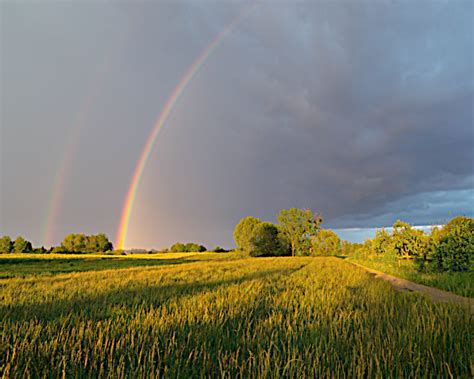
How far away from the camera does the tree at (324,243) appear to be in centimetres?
6650

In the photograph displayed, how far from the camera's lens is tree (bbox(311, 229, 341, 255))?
218 ft

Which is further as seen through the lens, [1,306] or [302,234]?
[302,234]

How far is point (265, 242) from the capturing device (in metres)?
65.7

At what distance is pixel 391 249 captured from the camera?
19641 millimetres

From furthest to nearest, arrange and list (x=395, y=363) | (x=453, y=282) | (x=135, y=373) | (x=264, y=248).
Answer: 1. (x=264, y=248)
2. (x=453, y=282)
3. (x=395, y=363)
4. (x=135, y=373)

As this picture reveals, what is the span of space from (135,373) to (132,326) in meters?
1.51

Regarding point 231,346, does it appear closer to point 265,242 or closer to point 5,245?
point 265,242

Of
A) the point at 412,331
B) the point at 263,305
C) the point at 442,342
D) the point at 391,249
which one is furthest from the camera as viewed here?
the point at 391,249

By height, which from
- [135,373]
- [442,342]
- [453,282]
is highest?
[135,373]

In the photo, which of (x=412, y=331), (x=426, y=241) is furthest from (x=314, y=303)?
(x=426, y=241)

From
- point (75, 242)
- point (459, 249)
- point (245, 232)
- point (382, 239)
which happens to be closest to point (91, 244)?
point (75, 242)

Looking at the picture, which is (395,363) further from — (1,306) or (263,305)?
(1,306)

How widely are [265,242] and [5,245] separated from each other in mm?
90531

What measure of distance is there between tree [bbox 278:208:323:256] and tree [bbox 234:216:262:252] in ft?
25.3
